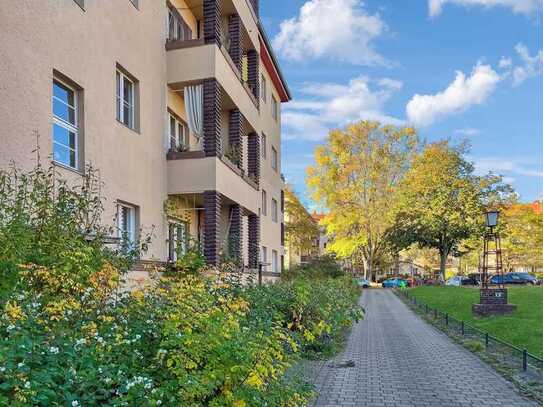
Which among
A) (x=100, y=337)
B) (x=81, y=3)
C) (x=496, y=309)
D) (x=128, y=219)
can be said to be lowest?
(x=496, y=309)

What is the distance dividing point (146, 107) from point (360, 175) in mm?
35191

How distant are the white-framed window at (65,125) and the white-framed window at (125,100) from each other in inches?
67.0

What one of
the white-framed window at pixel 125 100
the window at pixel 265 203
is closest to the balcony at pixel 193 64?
the white-framed window at pixel 125 100

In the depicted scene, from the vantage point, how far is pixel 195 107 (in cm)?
1308

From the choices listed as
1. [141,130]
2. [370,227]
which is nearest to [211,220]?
[141,130]

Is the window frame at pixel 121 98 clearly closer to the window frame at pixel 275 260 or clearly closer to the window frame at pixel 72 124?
the window frame at pixel 72 124

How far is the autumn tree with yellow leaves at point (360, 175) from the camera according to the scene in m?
44.4

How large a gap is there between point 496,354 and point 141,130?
31.0ft

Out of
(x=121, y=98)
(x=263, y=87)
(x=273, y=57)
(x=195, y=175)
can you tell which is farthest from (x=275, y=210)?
(x=121, y=98)

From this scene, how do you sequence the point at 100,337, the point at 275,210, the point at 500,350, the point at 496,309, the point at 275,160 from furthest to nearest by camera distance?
the point at 275,160 → the point at 275,210 → the point at 496,309 → the point at 500,350 → the point at 100,337

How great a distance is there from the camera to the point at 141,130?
1124cm

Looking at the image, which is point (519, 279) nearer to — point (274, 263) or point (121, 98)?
point (274, 263)

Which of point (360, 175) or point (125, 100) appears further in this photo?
point (360, 175)

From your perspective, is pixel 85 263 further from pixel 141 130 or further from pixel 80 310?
pixel 141 130
